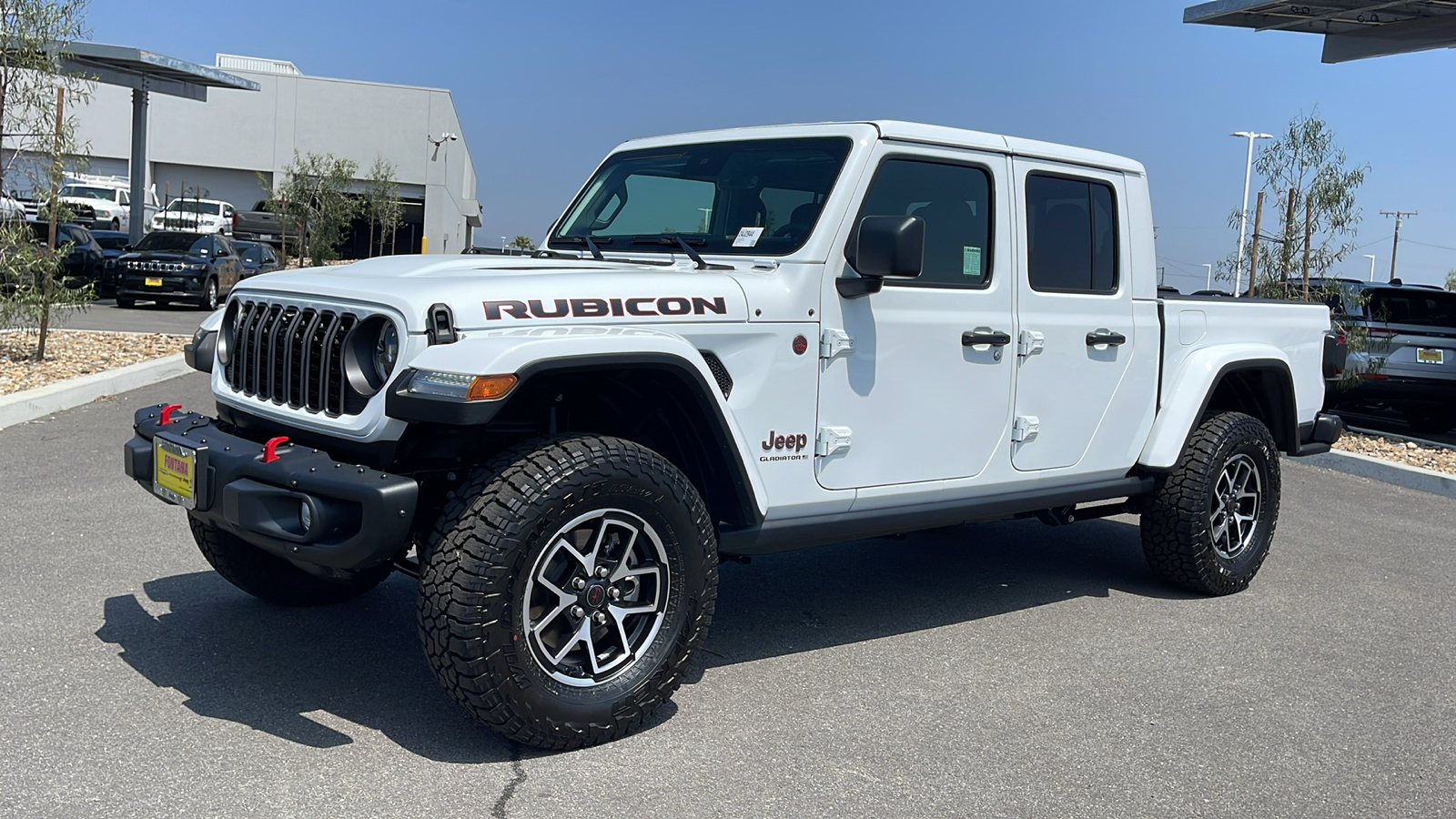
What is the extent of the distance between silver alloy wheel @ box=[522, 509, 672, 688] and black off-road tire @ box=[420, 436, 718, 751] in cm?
2

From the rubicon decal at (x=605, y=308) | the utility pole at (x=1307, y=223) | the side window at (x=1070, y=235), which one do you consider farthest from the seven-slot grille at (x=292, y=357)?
the utility pole at (x=1307, y=223)

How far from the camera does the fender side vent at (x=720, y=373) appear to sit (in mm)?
4035

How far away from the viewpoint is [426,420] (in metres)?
3.41

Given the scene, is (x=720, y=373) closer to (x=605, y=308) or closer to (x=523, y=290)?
(x=605, y=308)

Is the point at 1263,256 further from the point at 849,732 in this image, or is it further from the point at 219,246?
the point at 219,246

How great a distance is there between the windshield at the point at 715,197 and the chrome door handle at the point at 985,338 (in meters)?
0.81

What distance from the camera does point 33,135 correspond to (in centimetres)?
1202

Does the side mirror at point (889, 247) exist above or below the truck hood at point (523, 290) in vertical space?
above

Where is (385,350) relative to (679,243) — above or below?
below

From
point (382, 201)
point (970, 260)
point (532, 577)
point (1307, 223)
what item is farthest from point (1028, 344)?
point (382, 201)

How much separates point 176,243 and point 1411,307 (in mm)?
19795

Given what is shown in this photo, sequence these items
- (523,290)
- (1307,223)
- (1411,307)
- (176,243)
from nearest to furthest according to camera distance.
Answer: (523,290) → (1411,307) → (1307,223) → (176,243)

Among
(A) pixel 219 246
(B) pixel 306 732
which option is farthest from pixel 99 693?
(A) pixel 219 246

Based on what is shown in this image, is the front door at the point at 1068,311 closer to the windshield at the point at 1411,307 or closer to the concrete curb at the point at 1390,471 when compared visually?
the concrete curb at the point at 1390,471
